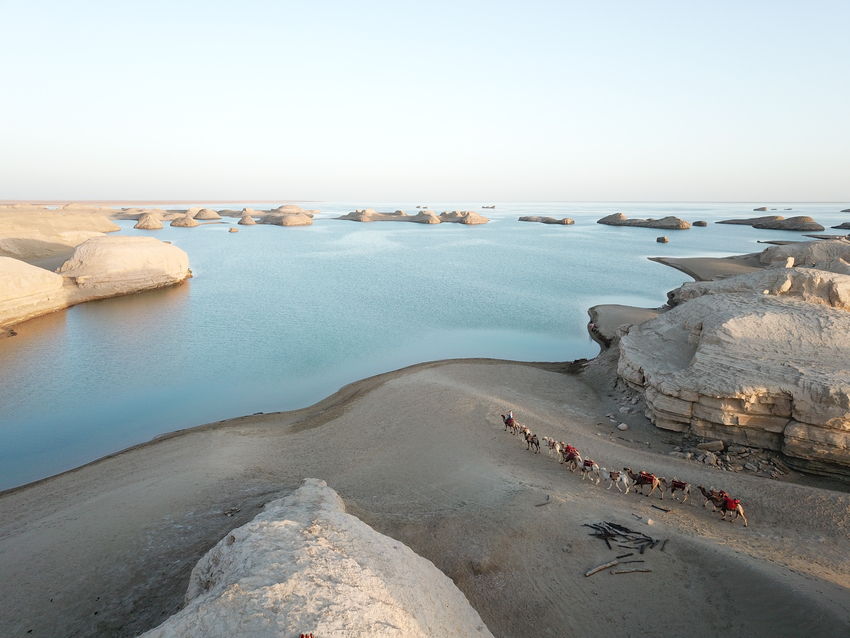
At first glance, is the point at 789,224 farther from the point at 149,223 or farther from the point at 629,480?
the point at 149,223

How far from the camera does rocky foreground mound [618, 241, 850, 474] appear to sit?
44.1 feet

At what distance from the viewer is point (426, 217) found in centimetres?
14638

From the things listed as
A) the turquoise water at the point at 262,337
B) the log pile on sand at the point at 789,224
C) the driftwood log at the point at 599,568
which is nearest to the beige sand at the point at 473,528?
the driftwood log at the point at 599,568

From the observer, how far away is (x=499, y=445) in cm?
1559

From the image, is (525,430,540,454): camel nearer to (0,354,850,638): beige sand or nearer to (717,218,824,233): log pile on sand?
(0,354,850,638): beige sand

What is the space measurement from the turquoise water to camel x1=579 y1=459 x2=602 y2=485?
1321 cm

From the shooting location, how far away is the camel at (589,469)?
1305cm

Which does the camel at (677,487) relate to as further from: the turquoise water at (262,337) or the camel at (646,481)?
the turquoise water at (262,337)

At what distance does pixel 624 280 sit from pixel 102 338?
49188mm

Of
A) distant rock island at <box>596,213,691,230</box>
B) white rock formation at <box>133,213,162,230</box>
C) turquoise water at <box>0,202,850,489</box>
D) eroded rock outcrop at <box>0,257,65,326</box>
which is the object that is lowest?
turquoise water at <box>0,202,850,489</box>

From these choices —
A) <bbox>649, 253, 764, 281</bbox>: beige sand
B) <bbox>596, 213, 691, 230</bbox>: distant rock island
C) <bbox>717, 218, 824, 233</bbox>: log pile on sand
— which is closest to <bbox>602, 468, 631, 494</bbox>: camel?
<bbox>649, 253, 764, 281</bbox>: beige sand

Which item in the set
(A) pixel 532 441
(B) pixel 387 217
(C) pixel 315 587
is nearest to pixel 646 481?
(A) pixel 532 441

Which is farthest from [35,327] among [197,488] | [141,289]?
[197,488]

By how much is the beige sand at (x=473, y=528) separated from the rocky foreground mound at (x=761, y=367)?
139 centimetres
